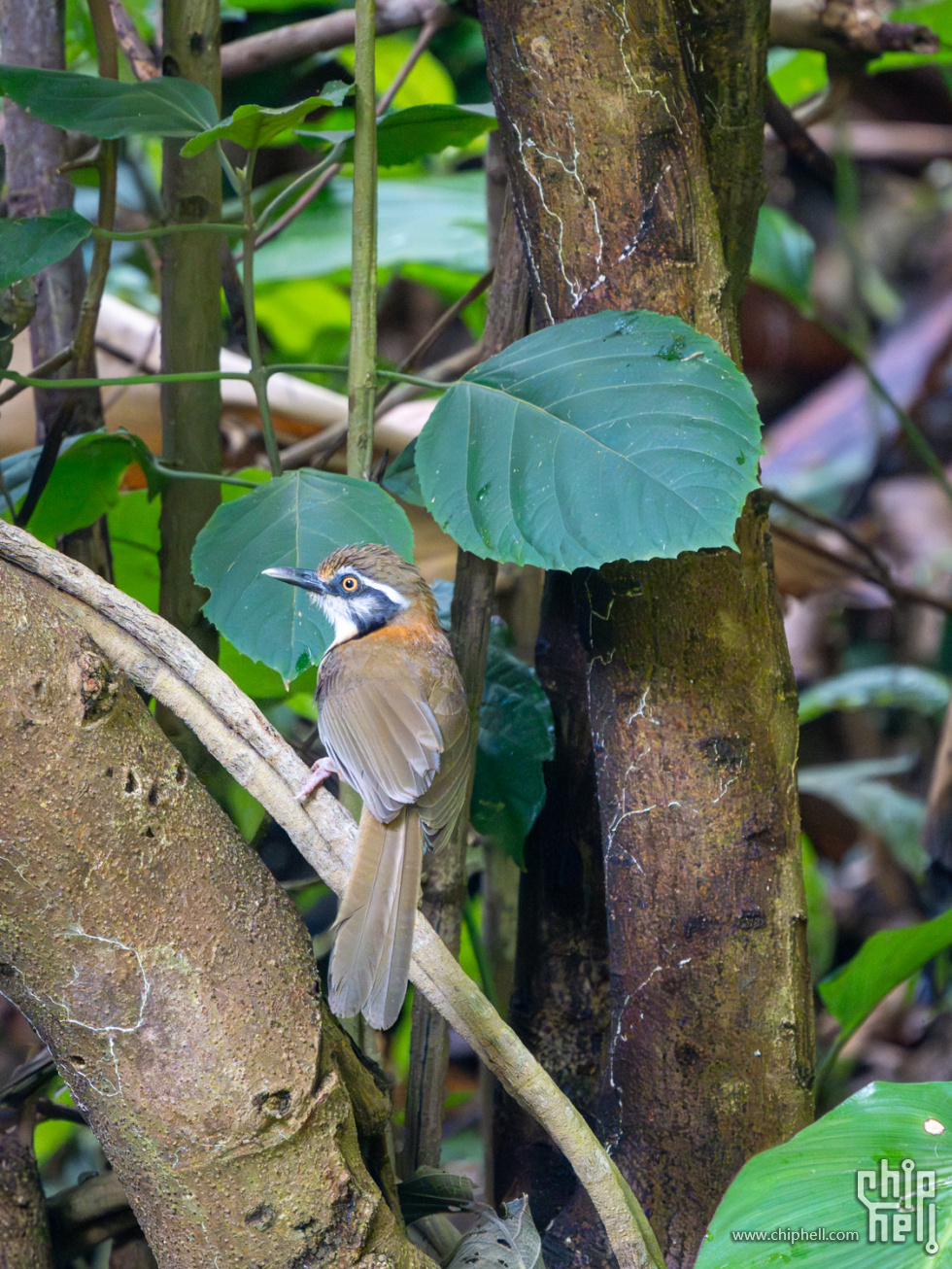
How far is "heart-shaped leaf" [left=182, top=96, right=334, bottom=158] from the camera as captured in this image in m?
1.31

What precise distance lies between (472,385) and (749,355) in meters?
5.52

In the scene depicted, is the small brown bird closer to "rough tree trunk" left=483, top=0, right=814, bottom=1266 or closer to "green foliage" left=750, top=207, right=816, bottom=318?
"rough tree trunk" left=483, top=0, right=814, bottom=1266

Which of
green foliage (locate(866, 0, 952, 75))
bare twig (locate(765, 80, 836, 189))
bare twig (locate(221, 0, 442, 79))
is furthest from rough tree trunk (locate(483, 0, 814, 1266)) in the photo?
green foliage (locate(866, 0, 952, 75))

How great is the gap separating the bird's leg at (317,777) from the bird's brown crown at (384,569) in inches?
10.6

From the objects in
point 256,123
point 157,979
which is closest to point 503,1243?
point 157,979

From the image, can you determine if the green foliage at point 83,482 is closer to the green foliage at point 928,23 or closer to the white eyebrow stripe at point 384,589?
the white eyebrow stripe at point 384,589

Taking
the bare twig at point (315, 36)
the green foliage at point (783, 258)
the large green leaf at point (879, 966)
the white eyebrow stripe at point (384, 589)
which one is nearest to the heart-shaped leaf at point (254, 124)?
the white eyebrow stripe at point (384, 589)

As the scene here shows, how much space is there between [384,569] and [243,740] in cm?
55

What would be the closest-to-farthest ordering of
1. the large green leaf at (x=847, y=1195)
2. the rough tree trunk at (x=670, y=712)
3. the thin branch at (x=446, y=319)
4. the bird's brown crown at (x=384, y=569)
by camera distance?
the large green leaf at (x=847, y=1195) → the rough tree trunk at (x=670, y=712) → the bird's brown crown at (x=384, y=569) → the thin branch at (x=446, y=319)

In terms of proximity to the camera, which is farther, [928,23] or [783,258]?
[783,258]

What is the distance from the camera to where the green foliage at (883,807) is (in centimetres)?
385

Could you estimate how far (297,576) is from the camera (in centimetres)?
136

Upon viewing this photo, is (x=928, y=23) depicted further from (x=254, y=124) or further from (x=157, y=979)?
(x=157, y=979)

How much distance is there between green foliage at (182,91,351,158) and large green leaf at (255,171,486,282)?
5.37ft
